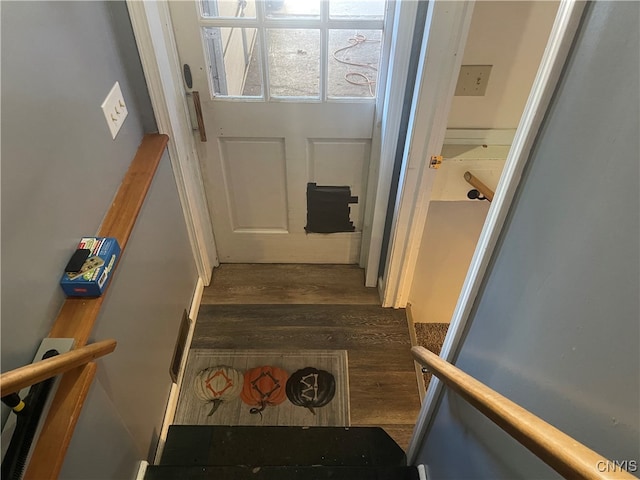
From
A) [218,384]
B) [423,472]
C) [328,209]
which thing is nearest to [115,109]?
[328,209]

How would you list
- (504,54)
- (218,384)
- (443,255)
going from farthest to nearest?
(443,255) → (218,384) → (504,54)

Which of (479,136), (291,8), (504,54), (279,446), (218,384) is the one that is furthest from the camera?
(479,136)

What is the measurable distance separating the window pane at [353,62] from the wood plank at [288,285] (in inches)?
39.8

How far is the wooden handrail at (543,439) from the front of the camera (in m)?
0.60

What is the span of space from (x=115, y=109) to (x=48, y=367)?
884 millimetres

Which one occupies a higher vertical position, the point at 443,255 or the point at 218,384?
the point at 443,255

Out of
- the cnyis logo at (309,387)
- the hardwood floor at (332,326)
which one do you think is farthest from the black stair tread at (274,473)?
the cnyis logo at (309,387)

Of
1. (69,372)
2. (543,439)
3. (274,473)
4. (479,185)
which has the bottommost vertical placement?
(274,473)

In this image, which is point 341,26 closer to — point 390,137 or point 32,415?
point 390,137

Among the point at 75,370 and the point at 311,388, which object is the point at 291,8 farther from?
the point at 311,388

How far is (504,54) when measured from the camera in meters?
1.95

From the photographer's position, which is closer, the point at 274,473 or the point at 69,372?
the point at 69,372

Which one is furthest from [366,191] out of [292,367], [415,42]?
[292,367]

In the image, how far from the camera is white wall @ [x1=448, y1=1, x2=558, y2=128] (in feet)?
6.05
